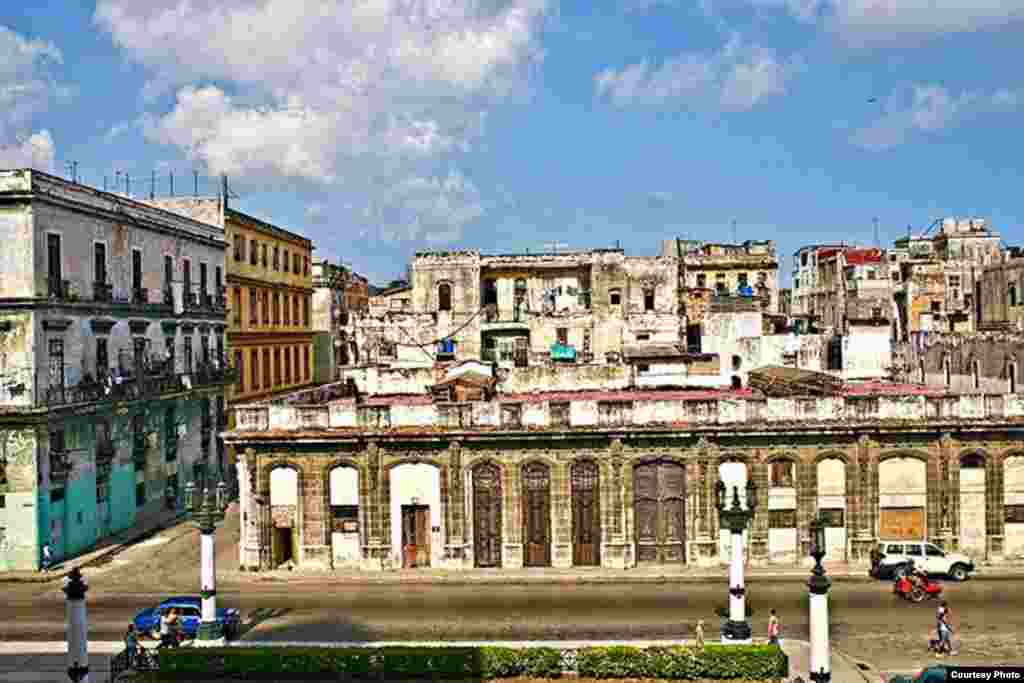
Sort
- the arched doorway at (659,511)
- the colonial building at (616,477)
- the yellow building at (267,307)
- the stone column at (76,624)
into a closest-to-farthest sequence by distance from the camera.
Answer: the stone column at (76,624), the colonial building at (616,477), the arched doorway at (659,511), the yellow building at (267,307)

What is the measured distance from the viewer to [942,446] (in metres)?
38.5

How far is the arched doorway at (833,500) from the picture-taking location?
38812 mm

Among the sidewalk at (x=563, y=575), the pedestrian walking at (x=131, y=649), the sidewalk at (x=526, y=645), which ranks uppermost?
the pedestrian walking at (x=131, y=649)

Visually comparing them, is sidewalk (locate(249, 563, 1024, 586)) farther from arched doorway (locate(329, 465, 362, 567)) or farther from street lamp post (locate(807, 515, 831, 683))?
street lamp post (locate(807, 515, 831, 683))

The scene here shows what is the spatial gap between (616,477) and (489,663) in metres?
14.2

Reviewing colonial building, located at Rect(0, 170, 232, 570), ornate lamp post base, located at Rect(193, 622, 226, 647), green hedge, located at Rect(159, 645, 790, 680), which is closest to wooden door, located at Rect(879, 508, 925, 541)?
green hedge, located at Rect(159, 645, 790, 680)

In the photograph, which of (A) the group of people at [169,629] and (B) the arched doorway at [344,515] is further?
(B) the arched doorway at [344,515]

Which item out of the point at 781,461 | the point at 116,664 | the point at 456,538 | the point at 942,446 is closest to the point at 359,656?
the point at 116,664

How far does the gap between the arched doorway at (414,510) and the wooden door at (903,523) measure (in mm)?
16347

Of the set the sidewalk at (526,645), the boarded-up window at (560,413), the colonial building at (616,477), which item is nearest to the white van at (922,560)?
the colonial building at (616,477)

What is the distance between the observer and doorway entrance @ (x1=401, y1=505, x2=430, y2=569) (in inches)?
1543

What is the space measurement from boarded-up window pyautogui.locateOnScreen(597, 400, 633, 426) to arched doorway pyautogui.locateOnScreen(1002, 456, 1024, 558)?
13.7 m

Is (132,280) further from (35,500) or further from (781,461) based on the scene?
(781,461)

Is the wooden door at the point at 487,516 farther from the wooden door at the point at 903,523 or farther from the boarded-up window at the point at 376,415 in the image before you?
the wooden door at the point at 903,523
